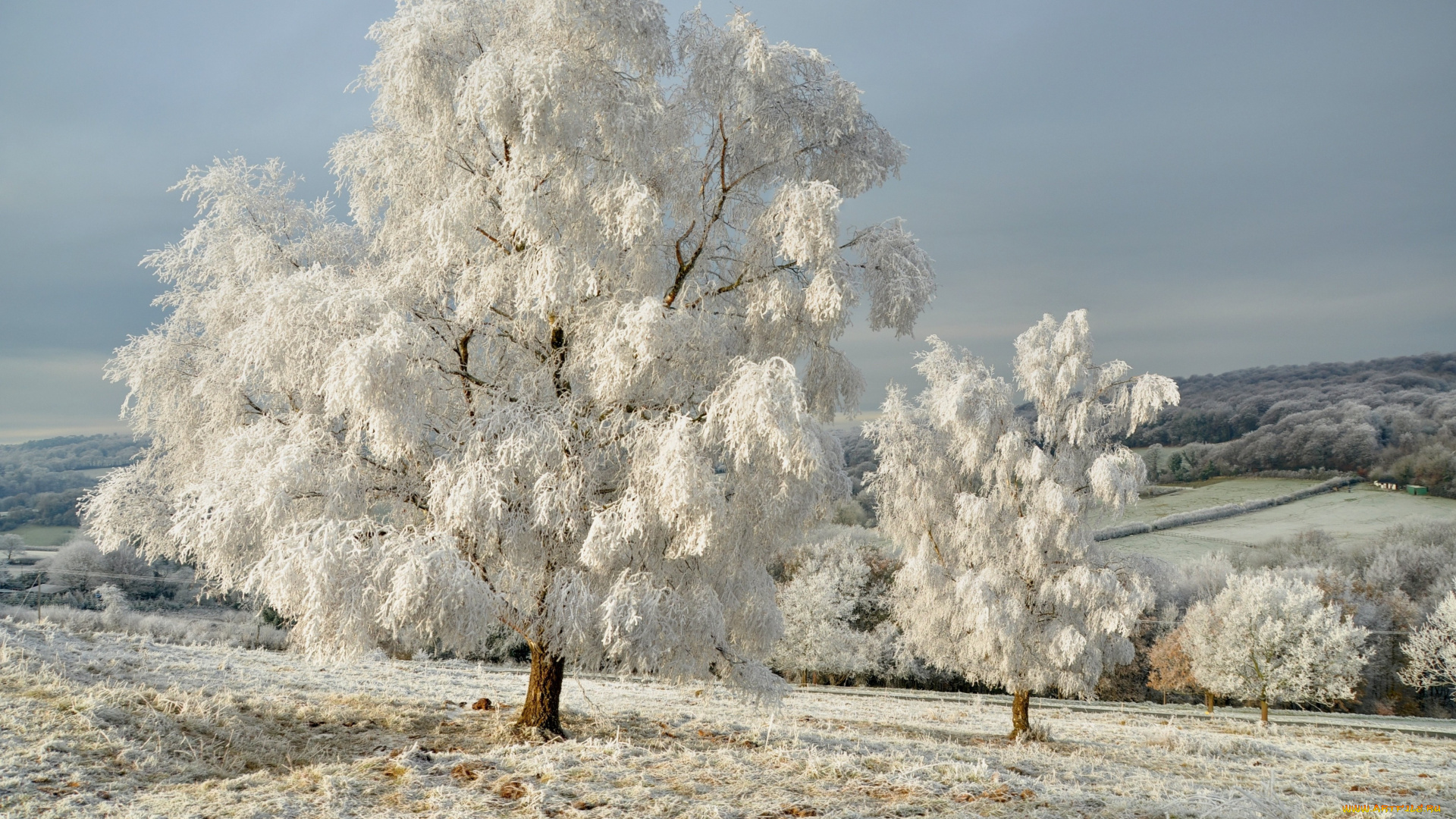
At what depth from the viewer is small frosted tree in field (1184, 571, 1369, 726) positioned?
26.3m

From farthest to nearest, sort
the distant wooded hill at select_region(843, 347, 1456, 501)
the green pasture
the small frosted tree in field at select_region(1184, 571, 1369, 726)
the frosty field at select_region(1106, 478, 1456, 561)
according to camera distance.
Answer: the distant wooded hill at select_region(843, 347, 1456, 501) < the frosty field at select_region(1106, 478, 1456, 561) < the green pasture < the small frosted tree in field at select_region(1184, 571, 1369, 726)

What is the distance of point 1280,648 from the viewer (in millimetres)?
27109

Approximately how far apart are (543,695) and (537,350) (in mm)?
3876

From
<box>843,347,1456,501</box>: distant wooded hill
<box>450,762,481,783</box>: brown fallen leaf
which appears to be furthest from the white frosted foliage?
<box>450,762,481,783</box>: brown fallen leaf

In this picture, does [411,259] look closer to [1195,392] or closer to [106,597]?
[106,597]

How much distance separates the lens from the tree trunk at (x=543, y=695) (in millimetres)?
8648

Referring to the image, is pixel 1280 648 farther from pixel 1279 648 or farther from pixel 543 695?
pixel 543 695

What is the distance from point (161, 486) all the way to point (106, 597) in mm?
24965

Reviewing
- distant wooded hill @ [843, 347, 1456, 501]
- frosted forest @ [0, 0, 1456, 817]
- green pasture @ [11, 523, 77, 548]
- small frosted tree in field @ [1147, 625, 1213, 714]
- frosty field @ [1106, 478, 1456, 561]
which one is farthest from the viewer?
distant wooded hill @ [843, 347, 1456, 501]

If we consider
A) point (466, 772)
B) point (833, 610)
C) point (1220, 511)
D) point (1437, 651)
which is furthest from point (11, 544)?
point (1220, 511)

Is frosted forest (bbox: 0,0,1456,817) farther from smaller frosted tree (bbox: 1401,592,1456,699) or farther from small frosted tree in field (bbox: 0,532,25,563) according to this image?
small frosted tree in field (bbox: 0,532,25,563)

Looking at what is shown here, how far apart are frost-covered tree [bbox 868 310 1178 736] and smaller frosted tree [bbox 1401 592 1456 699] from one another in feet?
70.7

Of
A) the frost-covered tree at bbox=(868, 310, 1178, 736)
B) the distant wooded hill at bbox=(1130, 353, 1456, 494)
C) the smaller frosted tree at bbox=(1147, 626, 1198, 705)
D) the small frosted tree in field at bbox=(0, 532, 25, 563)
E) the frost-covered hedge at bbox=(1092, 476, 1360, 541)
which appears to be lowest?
the smaller frosted tree at bbox=(1147, 626, 1198, 705)

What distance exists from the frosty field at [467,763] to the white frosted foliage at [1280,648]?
49.8ft
